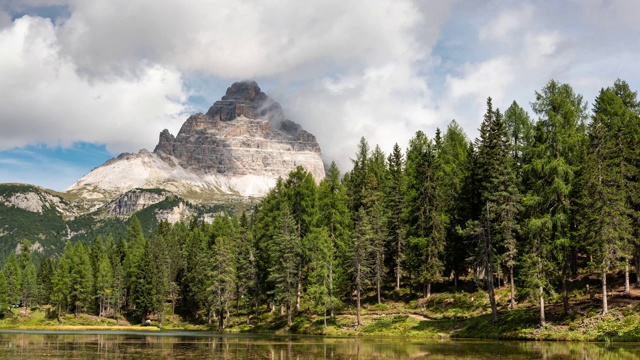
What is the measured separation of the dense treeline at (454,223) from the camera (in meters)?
47.2

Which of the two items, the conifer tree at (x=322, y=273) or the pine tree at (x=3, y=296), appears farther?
the pine tree at (x=3, y=296)

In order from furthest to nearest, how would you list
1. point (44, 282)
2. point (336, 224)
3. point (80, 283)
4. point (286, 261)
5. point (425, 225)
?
point (44, 282) → point (80, 283) → point (336, 224) → point (286, 261) → point (425, 225)

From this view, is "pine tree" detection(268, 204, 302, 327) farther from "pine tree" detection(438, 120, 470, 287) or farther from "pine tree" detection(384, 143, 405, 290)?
"pine tree" detection(438, 120, 470, 287)

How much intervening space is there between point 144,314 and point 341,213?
55.3 meters

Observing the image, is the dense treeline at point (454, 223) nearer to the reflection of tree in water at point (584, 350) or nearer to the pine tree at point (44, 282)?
the reflection of tree in water at point (584, 350)

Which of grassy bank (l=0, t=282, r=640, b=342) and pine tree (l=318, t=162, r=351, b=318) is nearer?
grassy bank (l=0, t=282, r=640, b=342)

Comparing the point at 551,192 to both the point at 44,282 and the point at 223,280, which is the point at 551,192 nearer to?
the point at 223,280

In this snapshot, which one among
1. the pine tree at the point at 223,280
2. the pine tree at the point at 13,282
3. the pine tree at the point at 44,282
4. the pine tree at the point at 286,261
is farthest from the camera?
the pine tree at the point at 44,282

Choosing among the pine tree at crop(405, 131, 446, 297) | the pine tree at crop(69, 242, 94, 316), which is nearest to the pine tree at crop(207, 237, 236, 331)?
the pine tree at crop(405, 131, 446, 297)

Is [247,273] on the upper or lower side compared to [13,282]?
upper

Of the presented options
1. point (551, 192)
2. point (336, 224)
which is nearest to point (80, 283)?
point (336, 224)

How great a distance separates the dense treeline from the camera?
47.2 metres

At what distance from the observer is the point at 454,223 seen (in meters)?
66.8

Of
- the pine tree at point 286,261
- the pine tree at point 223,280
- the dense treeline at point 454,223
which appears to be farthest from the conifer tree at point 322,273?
the pine tree at point 223,280
